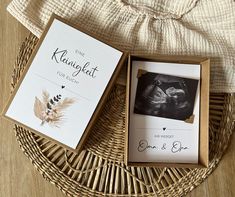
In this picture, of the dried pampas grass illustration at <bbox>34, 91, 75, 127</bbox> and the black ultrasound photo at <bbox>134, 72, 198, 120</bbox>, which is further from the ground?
the black ultrasound photo at <bbox>134, 72, 198, 120</bbox>

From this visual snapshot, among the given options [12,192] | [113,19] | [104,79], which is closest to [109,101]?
[104,79]

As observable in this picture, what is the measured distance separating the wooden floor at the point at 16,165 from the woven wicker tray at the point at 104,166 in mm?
19

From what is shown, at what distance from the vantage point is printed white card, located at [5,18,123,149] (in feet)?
2.53

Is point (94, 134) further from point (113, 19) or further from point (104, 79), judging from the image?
point (113, 19)

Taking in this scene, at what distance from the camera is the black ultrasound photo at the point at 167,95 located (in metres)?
0.81

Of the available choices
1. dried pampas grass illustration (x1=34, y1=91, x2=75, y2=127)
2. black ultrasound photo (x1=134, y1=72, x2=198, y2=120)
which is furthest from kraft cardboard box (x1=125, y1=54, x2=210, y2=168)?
dried pampas grass illustration (x1=34, y1=91, x2=75, y2=127)

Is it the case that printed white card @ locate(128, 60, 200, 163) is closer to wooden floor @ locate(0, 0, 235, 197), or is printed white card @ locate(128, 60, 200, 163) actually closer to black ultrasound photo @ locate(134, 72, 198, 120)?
black ultrasound photo @ locate(134, 72, 198, 120)

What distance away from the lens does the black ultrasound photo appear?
0.81 meters

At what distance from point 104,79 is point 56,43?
0.12 metres

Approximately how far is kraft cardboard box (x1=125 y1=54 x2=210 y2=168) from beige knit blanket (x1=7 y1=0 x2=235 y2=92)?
0.04 meters

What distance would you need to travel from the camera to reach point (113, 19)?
2.76ft

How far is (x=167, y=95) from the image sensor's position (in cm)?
81

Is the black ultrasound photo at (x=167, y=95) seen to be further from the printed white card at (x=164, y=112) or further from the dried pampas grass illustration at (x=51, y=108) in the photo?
the dried pampas grass illustration at (x=51, y=108)

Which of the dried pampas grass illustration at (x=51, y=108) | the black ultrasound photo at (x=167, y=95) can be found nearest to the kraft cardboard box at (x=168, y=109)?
the black ultrasound photo at (x=167, y=95)
